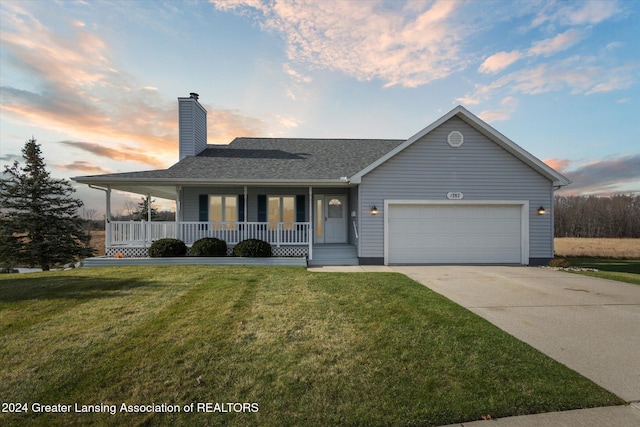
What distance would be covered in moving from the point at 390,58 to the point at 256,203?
8.03 meters

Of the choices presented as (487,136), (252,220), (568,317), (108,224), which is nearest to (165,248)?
(108,224)

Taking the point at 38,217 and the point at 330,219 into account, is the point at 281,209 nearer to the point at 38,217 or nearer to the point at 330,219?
the point at 330,219

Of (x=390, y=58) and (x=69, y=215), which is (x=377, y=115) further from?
(x=69, y=215)

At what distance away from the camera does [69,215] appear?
58.0 feet

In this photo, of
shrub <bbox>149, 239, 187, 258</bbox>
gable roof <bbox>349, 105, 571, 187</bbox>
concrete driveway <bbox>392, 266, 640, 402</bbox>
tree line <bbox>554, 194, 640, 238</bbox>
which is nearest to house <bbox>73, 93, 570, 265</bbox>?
gable roof <bbox>349, 105, 571, 187</bbox>

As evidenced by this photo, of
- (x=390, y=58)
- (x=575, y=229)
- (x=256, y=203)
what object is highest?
(x=390, y=58)

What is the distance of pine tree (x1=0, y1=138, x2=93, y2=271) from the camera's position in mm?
16266

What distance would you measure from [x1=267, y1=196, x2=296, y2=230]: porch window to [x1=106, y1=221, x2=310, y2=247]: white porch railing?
58 centimetres

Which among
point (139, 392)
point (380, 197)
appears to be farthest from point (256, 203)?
point (139, 392)

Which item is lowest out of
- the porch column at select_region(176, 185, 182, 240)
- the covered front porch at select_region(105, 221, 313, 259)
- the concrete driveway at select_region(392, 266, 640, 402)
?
the concrete driveway at select_region(392, 266, 640, 402)

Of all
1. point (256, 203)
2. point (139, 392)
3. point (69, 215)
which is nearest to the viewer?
point (139, 392)

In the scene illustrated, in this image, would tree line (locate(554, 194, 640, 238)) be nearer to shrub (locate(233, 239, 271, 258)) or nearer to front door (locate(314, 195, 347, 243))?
front door (locate(314, 195, 347, 243))

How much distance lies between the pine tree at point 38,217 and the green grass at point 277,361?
14256mm

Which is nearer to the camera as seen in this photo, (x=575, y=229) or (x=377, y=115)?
(x=377, y=115)
